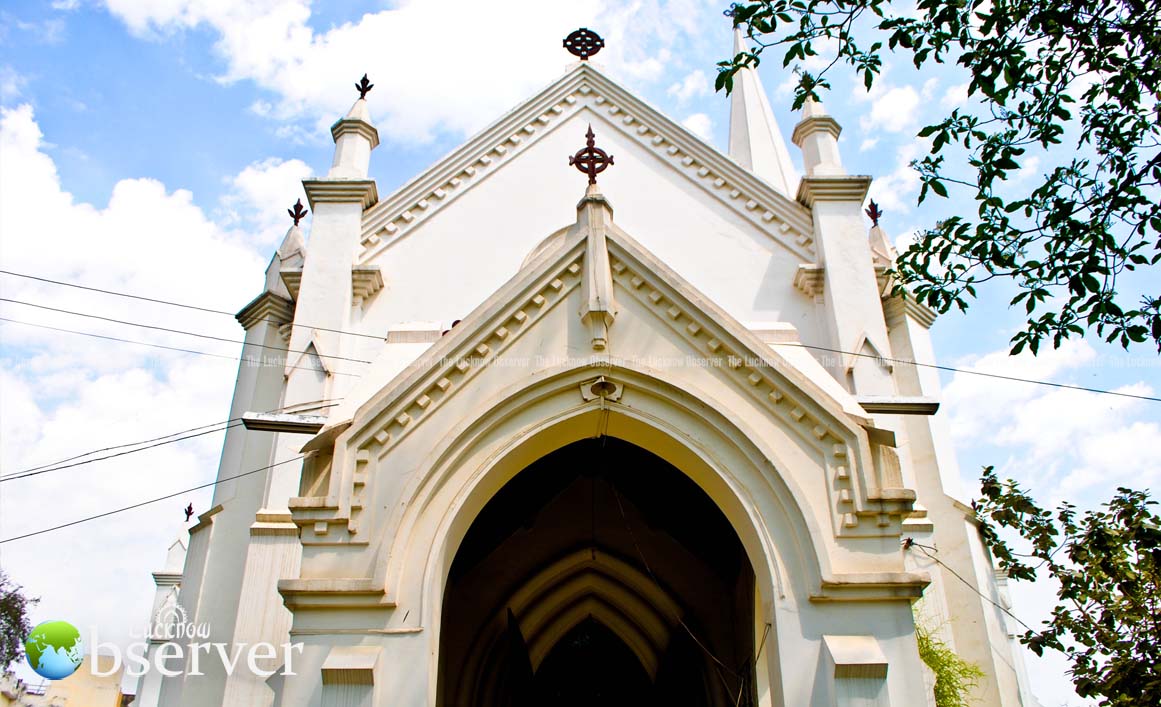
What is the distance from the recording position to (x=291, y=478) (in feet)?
35.9

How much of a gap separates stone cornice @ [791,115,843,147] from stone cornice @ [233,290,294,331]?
8.40m

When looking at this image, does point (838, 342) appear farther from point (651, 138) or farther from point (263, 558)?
point (263, 558)

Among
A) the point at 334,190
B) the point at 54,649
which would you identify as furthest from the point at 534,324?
the point at 54,649

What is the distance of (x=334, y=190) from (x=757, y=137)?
41.3ft

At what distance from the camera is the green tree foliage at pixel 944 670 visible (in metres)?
9.04

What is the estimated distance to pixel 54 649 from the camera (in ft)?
49.0

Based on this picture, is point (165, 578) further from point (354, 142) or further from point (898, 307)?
point (898, 307)

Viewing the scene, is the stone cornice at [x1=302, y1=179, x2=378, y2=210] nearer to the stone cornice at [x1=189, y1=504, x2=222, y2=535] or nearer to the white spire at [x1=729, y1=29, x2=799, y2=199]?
the stone cornice at [x1=189, y1=504, x2=222, y2=535]

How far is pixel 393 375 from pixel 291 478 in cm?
340

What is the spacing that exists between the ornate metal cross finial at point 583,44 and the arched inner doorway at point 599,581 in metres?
7.58

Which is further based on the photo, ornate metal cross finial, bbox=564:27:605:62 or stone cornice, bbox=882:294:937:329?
ornate metal cross finial, bbox=564:27:605:62

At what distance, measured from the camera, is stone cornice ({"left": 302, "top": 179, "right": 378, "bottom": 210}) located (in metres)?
13.2

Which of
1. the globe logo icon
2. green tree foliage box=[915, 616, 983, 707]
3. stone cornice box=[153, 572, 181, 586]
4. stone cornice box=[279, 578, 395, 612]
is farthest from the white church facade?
stone cornice box=[153, 572, 181, 586]

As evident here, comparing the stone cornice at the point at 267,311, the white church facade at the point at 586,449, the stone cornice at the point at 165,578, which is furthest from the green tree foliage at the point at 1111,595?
the stone cornice at the point at 165,578
